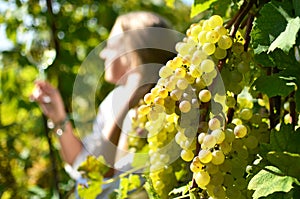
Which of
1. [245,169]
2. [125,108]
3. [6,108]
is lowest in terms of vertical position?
[6,108]

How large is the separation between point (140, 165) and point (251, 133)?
0.29 metres

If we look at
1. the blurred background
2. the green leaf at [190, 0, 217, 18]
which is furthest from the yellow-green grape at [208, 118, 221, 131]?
the blurred background

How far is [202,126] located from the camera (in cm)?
58

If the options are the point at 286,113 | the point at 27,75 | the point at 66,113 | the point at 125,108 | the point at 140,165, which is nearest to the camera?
the point at 286,113

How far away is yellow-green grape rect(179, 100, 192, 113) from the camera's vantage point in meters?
0.56

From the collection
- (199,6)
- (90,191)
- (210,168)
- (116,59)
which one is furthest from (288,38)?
(116,59)

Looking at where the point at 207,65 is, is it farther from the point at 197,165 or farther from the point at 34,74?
the point at 34,74

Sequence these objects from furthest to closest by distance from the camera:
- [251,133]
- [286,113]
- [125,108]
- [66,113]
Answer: [66,113]
[125,108]
[286,113]
[251,133]

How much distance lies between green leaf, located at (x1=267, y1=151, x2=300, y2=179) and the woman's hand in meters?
1.45

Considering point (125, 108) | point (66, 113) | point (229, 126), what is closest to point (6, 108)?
point (66, 113)

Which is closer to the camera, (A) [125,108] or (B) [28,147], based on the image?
(A) [125,108]

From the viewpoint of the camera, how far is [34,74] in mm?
2223

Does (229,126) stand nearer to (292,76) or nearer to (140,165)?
(292,76)

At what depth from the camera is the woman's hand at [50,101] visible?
75.5 inches
